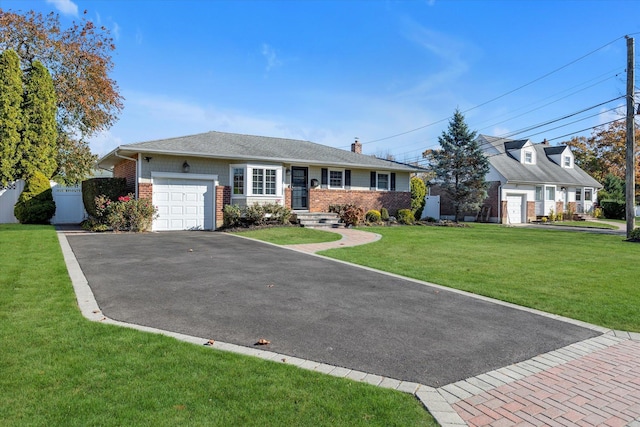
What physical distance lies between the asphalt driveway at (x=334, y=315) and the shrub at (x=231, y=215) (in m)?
7.91

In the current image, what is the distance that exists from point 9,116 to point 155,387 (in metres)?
21.5

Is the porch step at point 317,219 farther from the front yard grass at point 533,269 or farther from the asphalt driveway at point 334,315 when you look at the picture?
the asphalt driveway at point 334,315

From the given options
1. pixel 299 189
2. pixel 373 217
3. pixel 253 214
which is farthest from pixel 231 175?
pixel 373 217

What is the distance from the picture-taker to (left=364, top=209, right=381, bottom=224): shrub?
2100 cm

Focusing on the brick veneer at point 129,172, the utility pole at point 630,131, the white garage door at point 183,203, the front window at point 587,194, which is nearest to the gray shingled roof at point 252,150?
the brick veneer at point 129,172

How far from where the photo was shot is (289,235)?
47.7 feet

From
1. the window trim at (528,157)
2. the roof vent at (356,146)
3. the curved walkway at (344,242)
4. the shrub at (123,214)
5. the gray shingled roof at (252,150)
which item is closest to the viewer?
the curved walkway at (344,242)

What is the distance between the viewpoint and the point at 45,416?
103 inches

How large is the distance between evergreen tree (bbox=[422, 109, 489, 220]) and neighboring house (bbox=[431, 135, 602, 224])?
341 cm

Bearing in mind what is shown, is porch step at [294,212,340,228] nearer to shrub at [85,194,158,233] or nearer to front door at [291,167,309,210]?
front door at [291,167,309,210]

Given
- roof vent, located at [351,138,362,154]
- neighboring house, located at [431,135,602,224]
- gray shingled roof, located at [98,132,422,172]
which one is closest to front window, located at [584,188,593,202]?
neighboring house, located at [431,135,602,224]

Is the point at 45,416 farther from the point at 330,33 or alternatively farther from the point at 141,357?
the point at 330,33

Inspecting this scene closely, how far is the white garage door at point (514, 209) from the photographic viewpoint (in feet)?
94.5

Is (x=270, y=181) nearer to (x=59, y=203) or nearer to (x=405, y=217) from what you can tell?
(x=405, y=217)
